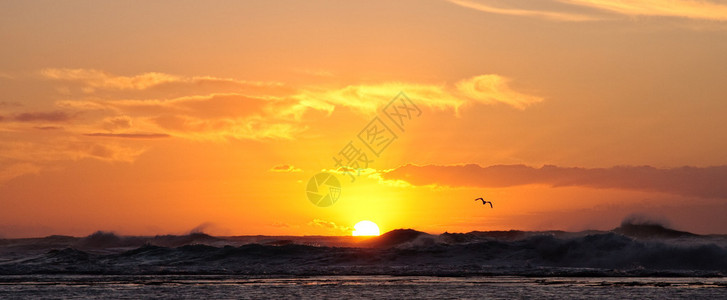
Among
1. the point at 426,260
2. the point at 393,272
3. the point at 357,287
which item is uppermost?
the point at 426,260

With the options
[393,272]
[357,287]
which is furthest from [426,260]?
[357,287]

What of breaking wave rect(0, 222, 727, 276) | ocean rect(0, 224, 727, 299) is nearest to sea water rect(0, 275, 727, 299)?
ocean rect(0, 224, 727, 299)

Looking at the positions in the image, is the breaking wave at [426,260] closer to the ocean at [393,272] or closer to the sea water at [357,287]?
the ocean at [393,272]

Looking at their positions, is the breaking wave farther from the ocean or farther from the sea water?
the sea water

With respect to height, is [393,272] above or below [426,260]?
below

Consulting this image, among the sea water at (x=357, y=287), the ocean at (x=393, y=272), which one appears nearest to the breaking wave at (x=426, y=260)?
the ocean at (x=393, y=272)

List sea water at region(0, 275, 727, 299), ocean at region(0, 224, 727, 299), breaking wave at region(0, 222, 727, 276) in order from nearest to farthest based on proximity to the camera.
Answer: sea water at region(0, 275, 727, 299) → ocean at region(0, 224, 727, 299) → breaking wave at region(0, 222, 727, 276)

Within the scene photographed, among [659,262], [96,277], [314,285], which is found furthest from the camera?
[659,262]

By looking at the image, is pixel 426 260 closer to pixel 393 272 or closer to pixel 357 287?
pixel 393 272

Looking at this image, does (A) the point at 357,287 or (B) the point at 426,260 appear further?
(B) the point at 426,260

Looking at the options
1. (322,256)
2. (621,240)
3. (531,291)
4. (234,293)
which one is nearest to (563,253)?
(621,240)

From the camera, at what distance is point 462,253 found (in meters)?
53.7

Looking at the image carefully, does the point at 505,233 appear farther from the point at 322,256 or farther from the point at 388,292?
the point at 388,292

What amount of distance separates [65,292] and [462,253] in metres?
27.9
